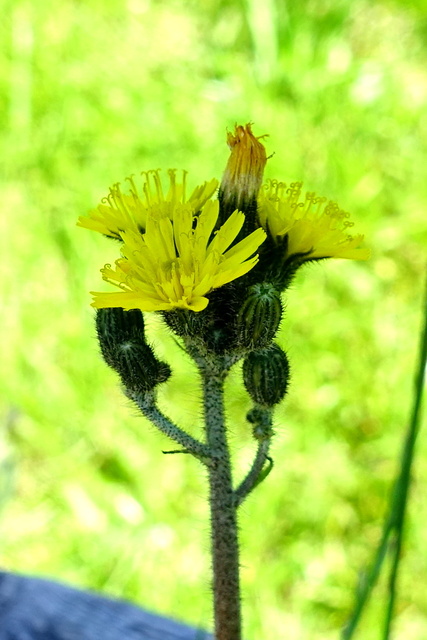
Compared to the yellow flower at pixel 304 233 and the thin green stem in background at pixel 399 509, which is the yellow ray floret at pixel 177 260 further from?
the thin green stem in background at pixel 399 509

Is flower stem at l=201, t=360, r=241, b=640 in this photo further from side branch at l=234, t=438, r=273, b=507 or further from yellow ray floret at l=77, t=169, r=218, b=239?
yellow ray floret at l=77, t=169, r=218, b=239

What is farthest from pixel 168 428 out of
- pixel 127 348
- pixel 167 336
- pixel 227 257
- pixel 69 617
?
pixel 167 336

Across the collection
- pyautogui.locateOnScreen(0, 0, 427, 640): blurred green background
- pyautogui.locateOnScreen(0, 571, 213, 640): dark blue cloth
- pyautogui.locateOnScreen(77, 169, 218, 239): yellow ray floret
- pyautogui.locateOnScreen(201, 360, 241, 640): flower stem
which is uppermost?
pyautogui.locateOnScreen(0, 0, 427, 640): blurred green background

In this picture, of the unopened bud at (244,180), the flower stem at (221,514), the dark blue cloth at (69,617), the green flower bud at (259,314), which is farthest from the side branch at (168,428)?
the dark blue cloth at (69,617)

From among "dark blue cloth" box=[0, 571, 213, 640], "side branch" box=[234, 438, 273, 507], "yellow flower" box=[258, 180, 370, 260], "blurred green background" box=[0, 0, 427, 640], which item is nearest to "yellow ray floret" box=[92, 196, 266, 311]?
"yellow flower" box=[258, 180, 370, 260]

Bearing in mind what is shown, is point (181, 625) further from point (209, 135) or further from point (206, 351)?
point (209, 135)

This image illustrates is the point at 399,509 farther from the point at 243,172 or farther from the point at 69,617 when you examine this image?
the point at 69,617

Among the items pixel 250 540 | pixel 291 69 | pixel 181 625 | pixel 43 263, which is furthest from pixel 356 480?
pixel 291 69
